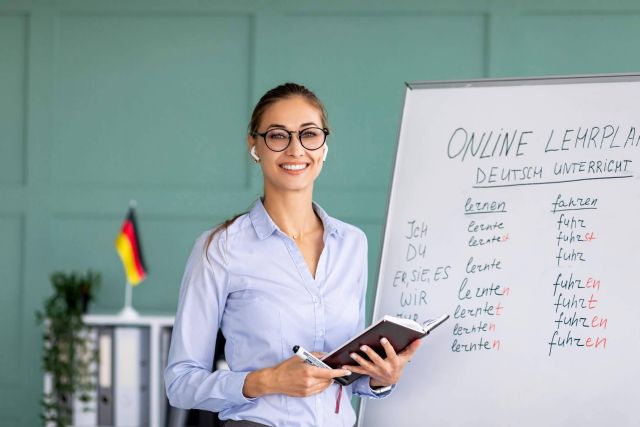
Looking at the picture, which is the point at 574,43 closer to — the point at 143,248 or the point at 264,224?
the point at 143,248

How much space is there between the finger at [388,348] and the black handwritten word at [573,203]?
688 millimetres

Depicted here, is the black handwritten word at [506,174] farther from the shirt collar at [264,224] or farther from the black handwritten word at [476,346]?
the shirt collar at [264,224]

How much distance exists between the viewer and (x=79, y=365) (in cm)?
365

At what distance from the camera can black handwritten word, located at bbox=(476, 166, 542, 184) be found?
7.61 feet

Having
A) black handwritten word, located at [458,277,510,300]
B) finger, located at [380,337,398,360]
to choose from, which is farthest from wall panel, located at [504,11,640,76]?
finger, located at [380,337,398,360]

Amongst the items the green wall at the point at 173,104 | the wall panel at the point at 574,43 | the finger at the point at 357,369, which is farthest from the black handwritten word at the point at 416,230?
the wall panel at the point at 574,43

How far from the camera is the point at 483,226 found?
233 centimetres

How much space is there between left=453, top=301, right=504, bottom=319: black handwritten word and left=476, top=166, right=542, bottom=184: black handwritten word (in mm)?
316

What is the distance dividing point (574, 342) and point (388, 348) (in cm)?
63

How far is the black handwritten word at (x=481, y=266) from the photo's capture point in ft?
7.59

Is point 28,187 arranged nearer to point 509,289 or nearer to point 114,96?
point 114,96

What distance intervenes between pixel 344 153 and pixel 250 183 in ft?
1.39

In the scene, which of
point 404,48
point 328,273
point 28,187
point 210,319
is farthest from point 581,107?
point 28,187

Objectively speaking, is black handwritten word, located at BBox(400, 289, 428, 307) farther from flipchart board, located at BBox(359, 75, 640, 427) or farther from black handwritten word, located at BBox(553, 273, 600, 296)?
black handwritten word, located at BBox(553, 273, 600, 296)
